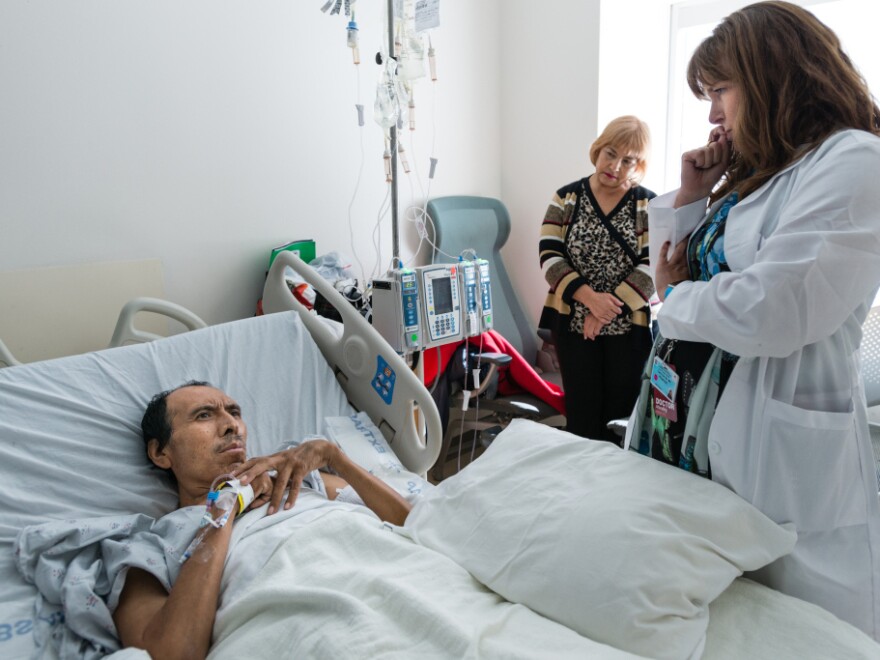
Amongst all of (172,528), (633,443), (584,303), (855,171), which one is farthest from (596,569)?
(584,303)

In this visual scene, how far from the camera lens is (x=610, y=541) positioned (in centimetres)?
99

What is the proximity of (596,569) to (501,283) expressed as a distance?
2.48 m

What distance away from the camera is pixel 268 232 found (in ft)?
8.48

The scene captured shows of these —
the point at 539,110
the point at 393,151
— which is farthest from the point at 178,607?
the point at 539,110

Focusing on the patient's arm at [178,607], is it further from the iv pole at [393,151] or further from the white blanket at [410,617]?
the iv pole at [393,151]

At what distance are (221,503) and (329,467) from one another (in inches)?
12.7

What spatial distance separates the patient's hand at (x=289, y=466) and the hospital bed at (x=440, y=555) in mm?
65

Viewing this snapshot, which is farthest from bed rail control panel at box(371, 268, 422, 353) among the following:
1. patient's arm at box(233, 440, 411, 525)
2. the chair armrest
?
patient's arm at box(233, 440, 411, 525)

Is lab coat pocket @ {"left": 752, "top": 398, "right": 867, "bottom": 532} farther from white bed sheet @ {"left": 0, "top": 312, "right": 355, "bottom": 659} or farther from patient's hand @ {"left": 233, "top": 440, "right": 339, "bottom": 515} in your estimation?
white bed sheet @ {"left": 0, "top": 312, "right": 355, "bottom": 659}

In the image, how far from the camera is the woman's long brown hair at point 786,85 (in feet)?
3.50

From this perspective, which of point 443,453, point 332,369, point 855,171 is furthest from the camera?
point 443,453

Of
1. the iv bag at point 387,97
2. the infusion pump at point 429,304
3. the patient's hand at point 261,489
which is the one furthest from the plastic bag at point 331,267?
the patient's hand at point 261,489

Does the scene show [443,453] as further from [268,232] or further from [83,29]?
[83,29]

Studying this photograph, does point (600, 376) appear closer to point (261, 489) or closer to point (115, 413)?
point (261, 489)
